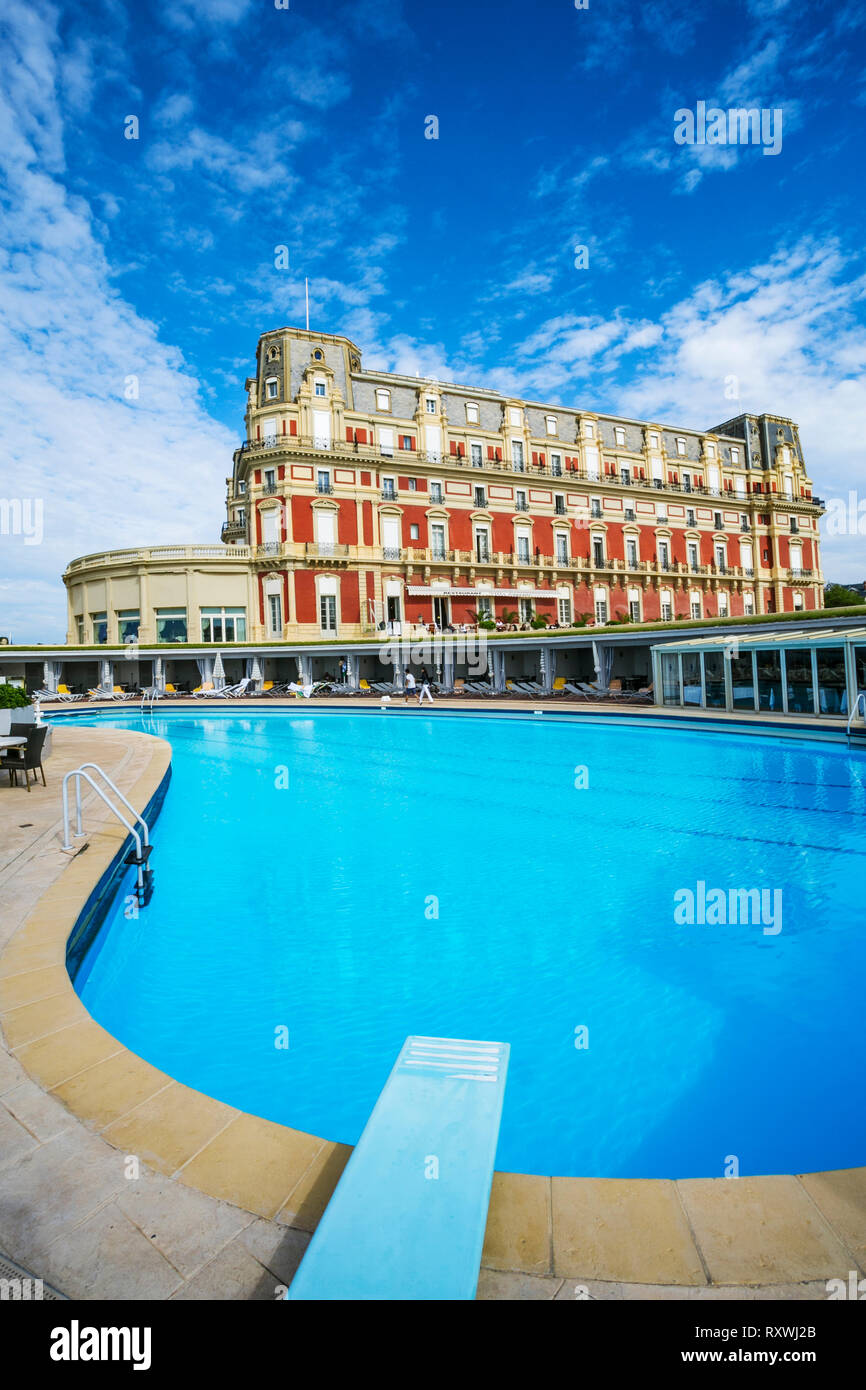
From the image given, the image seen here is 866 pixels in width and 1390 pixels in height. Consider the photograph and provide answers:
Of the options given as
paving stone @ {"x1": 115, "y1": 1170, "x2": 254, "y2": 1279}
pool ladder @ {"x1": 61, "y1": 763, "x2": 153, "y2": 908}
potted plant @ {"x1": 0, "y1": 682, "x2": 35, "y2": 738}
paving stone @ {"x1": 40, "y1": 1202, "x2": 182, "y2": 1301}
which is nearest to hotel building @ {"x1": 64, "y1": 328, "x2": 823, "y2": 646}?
potted plant @ {"x1": 0, "y1": 682, "x2": 35, "y2": 738}

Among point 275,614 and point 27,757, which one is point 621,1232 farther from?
point 275,614

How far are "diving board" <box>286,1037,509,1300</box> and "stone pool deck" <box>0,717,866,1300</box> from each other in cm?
12

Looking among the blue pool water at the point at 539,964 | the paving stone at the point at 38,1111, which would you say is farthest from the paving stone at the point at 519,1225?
the paving stone at the point at 38,1111

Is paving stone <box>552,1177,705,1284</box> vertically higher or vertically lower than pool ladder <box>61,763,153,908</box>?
lower

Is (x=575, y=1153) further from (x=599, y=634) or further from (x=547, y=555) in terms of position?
(x=547, y=555)

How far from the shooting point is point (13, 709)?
10422 millimetres

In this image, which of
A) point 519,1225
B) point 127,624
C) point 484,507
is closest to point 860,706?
point 519,1225

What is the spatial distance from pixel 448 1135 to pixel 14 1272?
1257 millimetres

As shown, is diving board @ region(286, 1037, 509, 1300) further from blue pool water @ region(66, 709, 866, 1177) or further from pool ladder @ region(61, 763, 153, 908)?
pool ladder @ region(61, 763, 153, 908)

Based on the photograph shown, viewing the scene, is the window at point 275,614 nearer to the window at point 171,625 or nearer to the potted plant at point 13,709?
the window at point 171,625

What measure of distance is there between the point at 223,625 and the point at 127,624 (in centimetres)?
467

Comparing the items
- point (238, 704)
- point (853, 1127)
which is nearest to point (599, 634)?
point (238, 704)

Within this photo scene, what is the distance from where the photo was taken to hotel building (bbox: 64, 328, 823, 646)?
32.3m

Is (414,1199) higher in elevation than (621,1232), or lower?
higher
